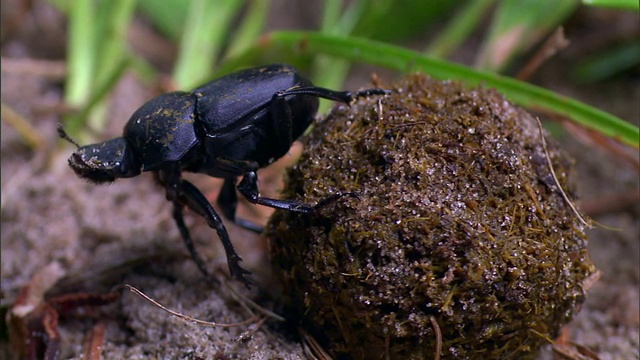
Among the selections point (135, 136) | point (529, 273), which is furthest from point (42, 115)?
point (529, 273)

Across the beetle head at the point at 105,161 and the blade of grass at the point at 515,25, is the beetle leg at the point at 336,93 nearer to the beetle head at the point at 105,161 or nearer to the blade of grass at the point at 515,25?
the beetle head at the point at 105,161

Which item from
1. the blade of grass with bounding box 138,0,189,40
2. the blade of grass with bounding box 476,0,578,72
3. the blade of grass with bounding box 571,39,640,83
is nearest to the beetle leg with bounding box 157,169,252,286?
the blade of grass with bounding box 476,0,578,72

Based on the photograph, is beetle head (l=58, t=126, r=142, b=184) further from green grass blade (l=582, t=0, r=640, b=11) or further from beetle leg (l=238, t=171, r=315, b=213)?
green grass blade (l=582, t=0, r=640, b=11)

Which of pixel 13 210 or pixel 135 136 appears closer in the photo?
pixel 135 136

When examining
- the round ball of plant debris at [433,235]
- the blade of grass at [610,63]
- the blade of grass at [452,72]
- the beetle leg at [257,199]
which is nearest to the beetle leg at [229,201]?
the beetle leg at [257,199]

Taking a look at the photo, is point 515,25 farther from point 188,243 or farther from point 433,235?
point 188,243

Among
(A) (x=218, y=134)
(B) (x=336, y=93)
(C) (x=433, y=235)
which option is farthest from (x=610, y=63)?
(A) (x=218, y=134)

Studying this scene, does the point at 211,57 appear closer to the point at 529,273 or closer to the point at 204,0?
the point at 204,0
